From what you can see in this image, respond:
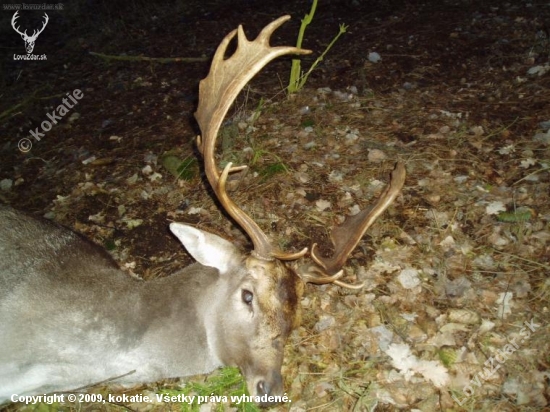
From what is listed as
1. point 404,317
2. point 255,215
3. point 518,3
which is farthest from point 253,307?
point 518,3

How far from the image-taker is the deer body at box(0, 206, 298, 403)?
314 centimetres

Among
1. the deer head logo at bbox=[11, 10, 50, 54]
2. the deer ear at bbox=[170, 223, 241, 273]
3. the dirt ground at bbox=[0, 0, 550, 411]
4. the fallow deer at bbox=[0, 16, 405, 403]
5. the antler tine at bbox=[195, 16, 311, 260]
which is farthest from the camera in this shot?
the deer head logo at bbox=[11, 10, 50, 54]

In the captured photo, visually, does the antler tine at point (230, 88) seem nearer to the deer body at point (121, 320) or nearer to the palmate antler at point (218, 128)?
the palmate antler at point (218, 128)

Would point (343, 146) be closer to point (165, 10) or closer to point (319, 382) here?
point (319, 382)

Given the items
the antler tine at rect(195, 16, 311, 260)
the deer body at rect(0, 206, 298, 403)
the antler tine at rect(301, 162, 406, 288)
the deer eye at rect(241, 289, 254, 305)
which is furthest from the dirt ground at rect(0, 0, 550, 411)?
the antler tine at rect(195, 16, 311, 260)

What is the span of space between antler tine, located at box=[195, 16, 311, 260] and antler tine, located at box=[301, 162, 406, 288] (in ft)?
1.35

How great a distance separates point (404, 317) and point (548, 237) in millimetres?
1619

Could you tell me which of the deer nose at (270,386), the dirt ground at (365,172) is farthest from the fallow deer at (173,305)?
the dirt ground at (365,172)

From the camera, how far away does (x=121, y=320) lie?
129 inches

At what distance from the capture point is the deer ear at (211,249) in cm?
337

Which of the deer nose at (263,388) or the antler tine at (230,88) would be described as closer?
the antler tine at (230,88)

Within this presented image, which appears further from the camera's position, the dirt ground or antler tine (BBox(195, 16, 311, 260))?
the dirt ground

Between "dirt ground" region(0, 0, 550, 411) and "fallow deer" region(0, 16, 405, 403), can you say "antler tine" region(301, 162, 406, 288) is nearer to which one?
"fallow deer" region(0, 16, 405, 403)

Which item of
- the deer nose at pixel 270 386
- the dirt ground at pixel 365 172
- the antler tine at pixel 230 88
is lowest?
the dirt ground at pixel 365 172
